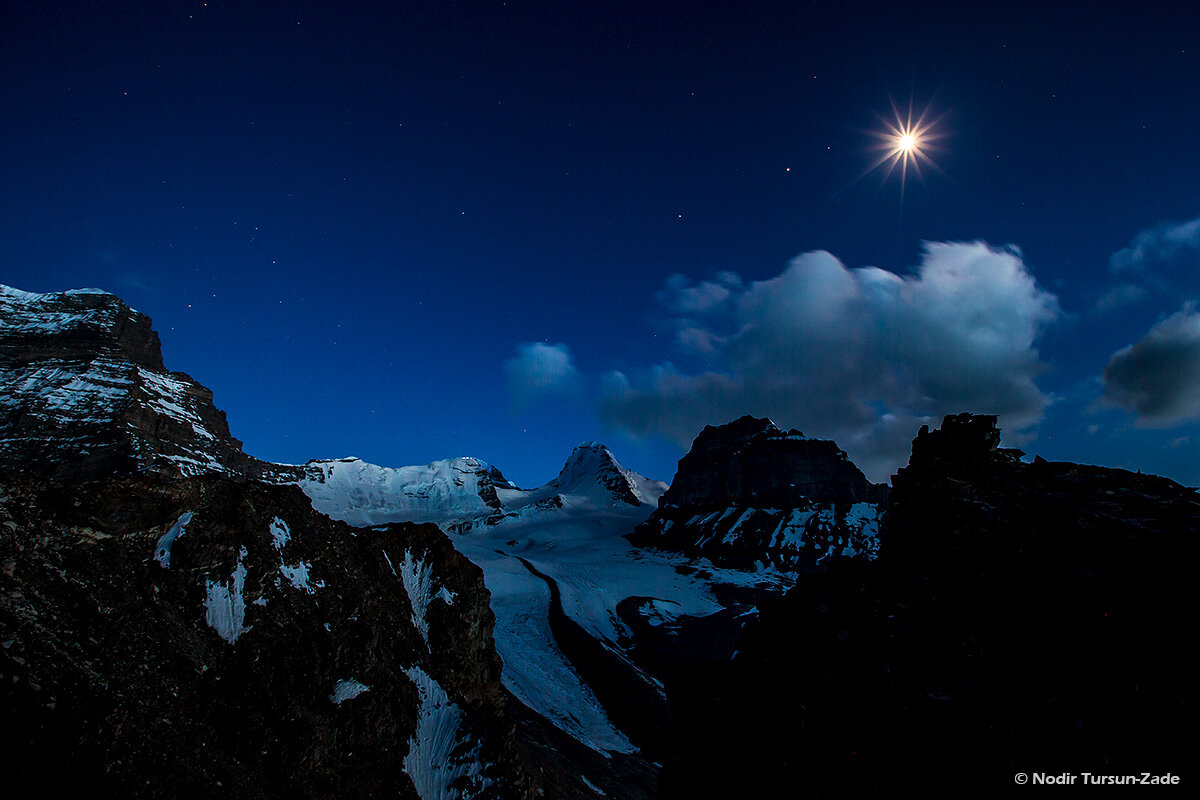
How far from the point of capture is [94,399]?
14662 centimetres

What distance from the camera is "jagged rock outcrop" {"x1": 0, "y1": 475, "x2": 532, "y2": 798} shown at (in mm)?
11211

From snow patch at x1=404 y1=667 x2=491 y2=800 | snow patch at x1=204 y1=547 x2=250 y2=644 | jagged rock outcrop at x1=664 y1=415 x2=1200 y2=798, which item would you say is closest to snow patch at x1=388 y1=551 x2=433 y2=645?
snow patch at x1=404 y1=667 x2=491 y2=800

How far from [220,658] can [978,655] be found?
22179 mm

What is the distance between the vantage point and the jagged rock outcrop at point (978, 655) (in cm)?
1018

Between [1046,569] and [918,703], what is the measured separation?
5254mm

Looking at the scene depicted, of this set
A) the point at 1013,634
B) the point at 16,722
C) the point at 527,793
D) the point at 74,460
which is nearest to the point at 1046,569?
the point at 1013,634

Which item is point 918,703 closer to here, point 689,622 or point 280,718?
point 280,718

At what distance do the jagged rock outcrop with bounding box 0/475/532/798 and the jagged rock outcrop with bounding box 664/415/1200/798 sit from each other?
1159 centimetres

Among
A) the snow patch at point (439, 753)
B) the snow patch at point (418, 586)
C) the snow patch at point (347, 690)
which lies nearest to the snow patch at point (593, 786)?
the snow patch at point (439, 753)

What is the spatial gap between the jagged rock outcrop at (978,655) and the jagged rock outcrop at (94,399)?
160391 mm

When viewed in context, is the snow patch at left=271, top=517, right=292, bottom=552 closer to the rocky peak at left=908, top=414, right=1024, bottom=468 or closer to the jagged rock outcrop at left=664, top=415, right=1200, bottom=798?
the jagged rock outcrop at left=664, top=415, right=1200, bottom=798

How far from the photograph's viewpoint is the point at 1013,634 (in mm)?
12641

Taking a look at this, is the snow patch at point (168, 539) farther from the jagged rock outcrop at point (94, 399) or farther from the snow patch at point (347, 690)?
the jagged rock outcrop at point (94, 399)

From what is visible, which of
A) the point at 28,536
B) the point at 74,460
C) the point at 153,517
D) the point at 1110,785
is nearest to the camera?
the point at 1110,785
